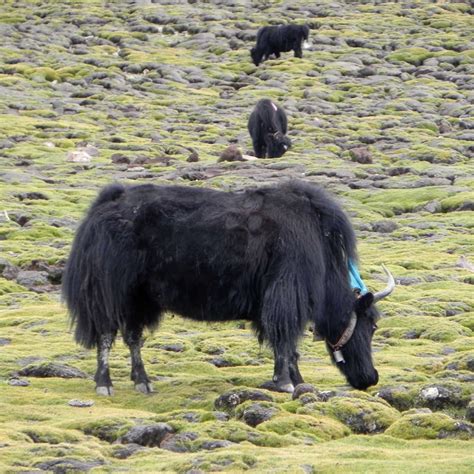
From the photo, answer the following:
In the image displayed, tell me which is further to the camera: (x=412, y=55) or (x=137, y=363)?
(x=412, y=55)

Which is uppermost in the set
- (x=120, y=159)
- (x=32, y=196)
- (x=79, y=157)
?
(x=32, y=196)

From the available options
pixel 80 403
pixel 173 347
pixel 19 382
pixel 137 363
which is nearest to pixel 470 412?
pixel 137 363

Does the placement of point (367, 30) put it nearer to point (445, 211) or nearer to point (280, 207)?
point (445, 211)

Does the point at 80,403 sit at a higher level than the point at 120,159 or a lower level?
higher

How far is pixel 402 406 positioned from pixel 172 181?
26024 millimetres

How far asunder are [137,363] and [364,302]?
2.78 m

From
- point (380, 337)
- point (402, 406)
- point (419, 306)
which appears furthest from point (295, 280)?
point (419, 306)

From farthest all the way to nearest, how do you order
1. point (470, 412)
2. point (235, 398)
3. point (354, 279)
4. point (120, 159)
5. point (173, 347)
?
1. point (120, 159)
2. point (173, 347)
3. point (354, 279)
4. point (235, 398)
5. point (470, 412)

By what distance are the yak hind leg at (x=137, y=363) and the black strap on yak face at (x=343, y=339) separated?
223 centimetres

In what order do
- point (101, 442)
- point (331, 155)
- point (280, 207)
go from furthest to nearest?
point (331, 155), point (280, 207), point (101, 442)

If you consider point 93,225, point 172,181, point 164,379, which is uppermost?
point 93,225

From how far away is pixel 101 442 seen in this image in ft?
34.6

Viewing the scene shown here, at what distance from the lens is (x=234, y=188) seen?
117 feet

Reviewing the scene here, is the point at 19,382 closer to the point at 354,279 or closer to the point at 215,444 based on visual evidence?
the point at 215,444
